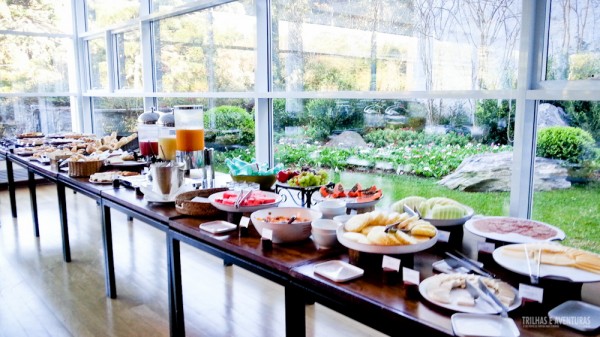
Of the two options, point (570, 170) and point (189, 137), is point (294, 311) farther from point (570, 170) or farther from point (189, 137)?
point (570, 170)


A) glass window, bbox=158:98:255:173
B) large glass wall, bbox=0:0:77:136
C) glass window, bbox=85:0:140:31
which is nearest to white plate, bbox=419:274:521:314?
glass window, bbox=158:98:255:173

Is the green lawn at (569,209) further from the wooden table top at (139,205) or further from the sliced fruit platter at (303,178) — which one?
the wooden table top at (139,205)

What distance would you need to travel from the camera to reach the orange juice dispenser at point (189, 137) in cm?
248

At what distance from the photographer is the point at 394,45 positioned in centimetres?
286

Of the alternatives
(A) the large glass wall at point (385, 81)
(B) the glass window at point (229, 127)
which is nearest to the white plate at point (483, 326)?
(A) the large glass wall at point (385, 81)

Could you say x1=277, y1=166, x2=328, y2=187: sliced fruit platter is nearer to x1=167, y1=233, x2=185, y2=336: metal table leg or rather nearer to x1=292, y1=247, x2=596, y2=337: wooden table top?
x1=167, y1=233, x2=185, y2=336: metal table leg

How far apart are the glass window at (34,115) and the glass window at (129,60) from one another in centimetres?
137

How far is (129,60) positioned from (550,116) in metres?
4.99

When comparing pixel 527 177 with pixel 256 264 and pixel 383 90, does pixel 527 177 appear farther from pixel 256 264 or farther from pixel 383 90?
pixel 256 264

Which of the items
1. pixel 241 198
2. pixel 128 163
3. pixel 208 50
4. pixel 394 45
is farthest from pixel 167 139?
pixel 208 50

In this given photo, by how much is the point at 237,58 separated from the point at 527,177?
8.55 ft

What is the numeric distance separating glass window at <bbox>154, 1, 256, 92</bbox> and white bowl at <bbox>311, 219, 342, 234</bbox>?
2542mm

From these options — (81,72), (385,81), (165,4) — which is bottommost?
(385,81)

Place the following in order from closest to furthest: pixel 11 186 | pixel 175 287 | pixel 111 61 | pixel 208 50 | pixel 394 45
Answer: pixel 175 287, pixel 394 45, pixel 208 50, pixel 11 186, pixel 111 61
